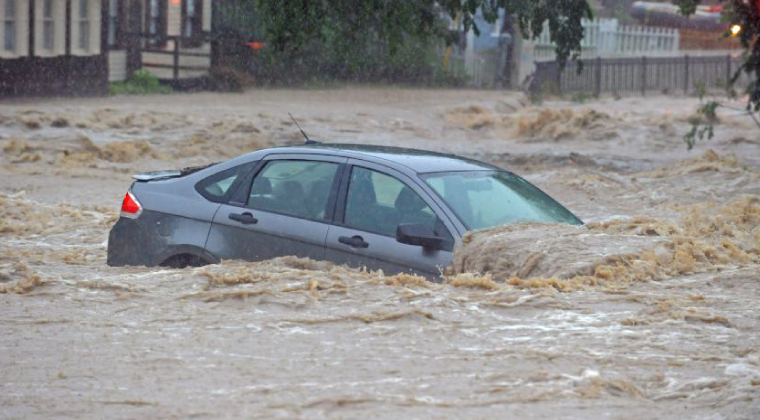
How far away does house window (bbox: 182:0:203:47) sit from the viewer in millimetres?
32250

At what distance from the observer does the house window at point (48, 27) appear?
26.3 meters

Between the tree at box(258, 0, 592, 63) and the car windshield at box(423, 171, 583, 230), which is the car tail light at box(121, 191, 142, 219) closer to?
the car windshield at box(423, 171, 583, 230)

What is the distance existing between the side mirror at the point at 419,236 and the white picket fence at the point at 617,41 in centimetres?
3176

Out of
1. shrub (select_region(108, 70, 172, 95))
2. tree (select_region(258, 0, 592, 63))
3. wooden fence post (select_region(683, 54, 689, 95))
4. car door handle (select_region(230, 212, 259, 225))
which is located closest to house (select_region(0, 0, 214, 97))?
shrub (select_region(108, 70, 172, 95))

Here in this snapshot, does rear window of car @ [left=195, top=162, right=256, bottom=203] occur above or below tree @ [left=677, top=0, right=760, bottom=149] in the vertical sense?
below

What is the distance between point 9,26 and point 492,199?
1933 centimetres

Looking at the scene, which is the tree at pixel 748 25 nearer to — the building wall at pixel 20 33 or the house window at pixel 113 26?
the building wall at pixel 20 33

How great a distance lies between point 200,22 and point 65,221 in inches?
771

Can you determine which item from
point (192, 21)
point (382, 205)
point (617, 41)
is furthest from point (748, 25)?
point (617, 41)

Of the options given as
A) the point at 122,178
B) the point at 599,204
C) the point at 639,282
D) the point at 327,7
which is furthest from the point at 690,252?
the point at 122,178

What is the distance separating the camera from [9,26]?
25.1 meters

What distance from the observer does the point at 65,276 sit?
8.73m

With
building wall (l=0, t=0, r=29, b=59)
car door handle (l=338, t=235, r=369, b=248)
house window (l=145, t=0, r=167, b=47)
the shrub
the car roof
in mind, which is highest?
house window (l=145, t=0, r=167, b=47)

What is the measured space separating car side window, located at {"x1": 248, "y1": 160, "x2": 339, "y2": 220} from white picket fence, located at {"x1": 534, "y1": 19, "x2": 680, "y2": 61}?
101 feet
